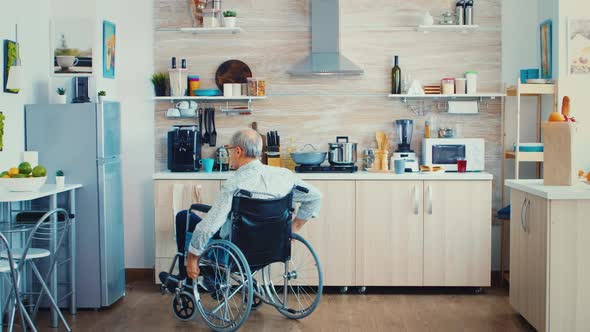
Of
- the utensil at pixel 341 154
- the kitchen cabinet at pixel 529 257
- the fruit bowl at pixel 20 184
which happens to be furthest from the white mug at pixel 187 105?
the kitchen cabinet at pixel 529 257

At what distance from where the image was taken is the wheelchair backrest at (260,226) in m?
4.12

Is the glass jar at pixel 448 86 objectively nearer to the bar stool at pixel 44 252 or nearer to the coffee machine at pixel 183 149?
the coffee machine at pixel 183 149

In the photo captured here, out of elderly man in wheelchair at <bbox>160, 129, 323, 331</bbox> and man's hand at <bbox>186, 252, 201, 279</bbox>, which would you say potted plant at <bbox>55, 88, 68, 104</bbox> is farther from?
man's hand at <bbox>186, 252, 201, 279</bbox>

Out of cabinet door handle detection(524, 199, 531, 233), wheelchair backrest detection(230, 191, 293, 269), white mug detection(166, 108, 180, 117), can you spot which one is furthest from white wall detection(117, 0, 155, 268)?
cabinet door handle detection(524, 199, 531, 233)

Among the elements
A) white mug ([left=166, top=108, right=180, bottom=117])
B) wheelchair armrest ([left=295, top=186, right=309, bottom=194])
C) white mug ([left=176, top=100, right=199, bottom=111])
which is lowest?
wheelchair armrest ([left=295, top=186, right=309, bottom=194])

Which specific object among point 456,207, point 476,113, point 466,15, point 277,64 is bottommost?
point 456,207

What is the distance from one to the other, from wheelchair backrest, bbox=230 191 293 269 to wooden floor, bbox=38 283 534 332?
550mm

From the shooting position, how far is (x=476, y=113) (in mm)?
5875

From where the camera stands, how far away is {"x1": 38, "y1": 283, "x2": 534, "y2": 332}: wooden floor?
14.9 feet

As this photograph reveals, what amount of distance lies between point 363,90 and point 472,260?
5.30ft

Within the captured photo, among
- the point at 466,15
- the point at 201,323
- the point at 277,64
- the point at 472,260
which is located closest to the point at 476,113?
the point at 466,15

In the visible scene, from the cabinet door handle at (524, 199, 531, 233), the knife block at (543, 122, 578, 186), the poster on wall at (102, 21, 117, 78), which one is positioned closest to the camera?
the knife block at (543, 122, 578, 186)

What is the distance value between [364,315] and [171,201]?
1.74m

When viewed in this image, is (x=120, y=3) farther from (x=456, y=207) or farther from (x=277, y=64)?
(x=456, y=207)
